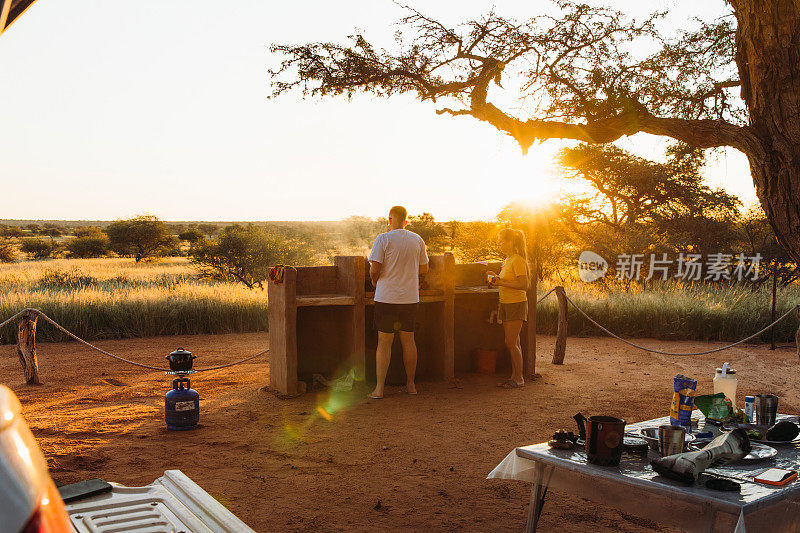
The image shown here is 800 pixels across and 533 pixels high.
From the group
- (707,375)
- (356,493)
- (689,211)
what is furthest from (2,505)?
(689,211)

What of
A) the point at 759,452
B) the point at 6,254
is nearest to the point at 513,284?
the point at 759,452

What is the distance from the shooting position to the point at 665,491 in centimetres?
291

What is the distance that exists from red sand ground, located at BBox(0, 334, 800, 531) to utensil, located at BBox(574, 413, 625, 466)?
1378 mm

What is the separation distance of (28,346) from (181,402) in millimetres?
3507

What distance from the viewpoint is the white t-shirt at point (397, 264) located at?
25.0 ft

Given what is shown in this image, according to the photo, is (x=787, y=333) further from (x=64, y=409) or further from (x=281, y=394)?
(x=64, y=409)

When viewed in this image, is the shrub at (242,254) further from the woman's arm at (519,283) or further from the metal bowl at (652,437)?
the metal bowl at (652,437)

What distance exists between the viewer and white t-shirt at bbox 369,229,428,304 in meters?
7.61

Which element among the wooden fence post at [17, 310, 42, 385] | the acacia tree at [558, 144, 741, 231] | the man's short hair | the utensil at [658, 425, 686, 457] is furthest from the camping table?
the acacia tree at [558, 144, 741, 231]

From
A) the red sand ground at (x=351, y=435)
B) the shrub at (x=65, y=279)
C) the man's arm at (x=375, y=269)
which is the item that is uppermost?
the man's arm at (x=375, y=269)

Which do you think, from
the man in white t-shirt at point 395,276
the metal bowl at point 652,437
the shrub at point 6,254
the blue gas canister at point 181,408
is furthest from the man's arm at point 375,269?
the shrub at point 6,254

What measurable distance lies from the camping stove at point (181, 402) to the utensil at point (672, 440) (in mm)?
4671

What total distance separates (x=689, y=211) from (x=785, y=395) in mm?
18253

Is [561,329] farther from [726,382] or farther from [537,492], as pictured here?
[537,492]
